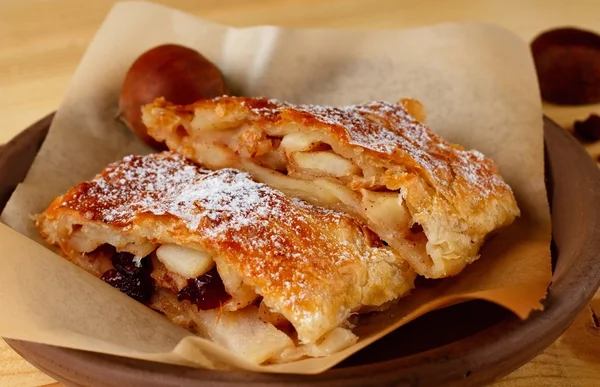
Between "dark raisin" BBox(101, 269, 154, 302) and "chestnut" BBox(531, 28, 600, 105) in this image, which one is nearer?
"dark raisin" BBox(101, 269, 154, 302)

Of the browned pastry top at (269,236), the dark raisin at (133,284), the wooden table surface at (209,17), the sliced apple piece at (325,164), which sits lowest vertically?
the wooden table surface at (209,17)

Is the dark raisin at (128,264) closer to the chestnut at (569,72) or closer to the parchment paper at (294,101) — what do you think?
the parchment paper at (294,101)

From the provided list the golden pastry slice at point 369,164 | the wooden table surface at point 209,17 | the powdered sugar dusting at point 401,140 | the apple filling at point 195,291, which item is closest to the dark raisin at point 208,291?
the apple filling at point 195,291

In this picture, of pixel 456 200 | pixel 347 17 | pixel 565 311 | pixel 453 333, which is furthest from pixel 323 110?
pixel 347 17

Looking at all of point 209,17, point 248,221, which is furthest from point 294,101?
point 209,17

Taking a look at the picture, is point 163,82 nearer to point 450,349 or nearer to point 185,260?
point 185,260

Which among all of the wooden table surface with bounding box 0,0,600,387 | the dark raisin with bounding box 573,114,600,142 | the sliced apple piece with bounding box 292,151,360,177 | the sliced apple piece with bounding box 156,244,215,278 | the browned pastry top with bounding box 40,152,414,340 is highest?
the sliced apple piece with bounding box 292,151,360,177

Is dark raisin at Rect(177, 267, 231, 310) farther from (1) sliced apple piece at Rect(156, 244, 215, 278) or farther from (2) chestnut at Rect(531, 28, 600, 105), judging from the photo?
(2) chestnut at Rect(531, 28, 600, 105)

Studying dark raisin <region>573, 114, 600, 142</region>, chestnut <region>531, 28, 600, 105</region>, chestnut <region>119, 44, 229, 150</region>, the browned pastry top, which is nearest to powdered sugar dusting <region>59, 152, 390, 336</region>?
the browned pastry top
